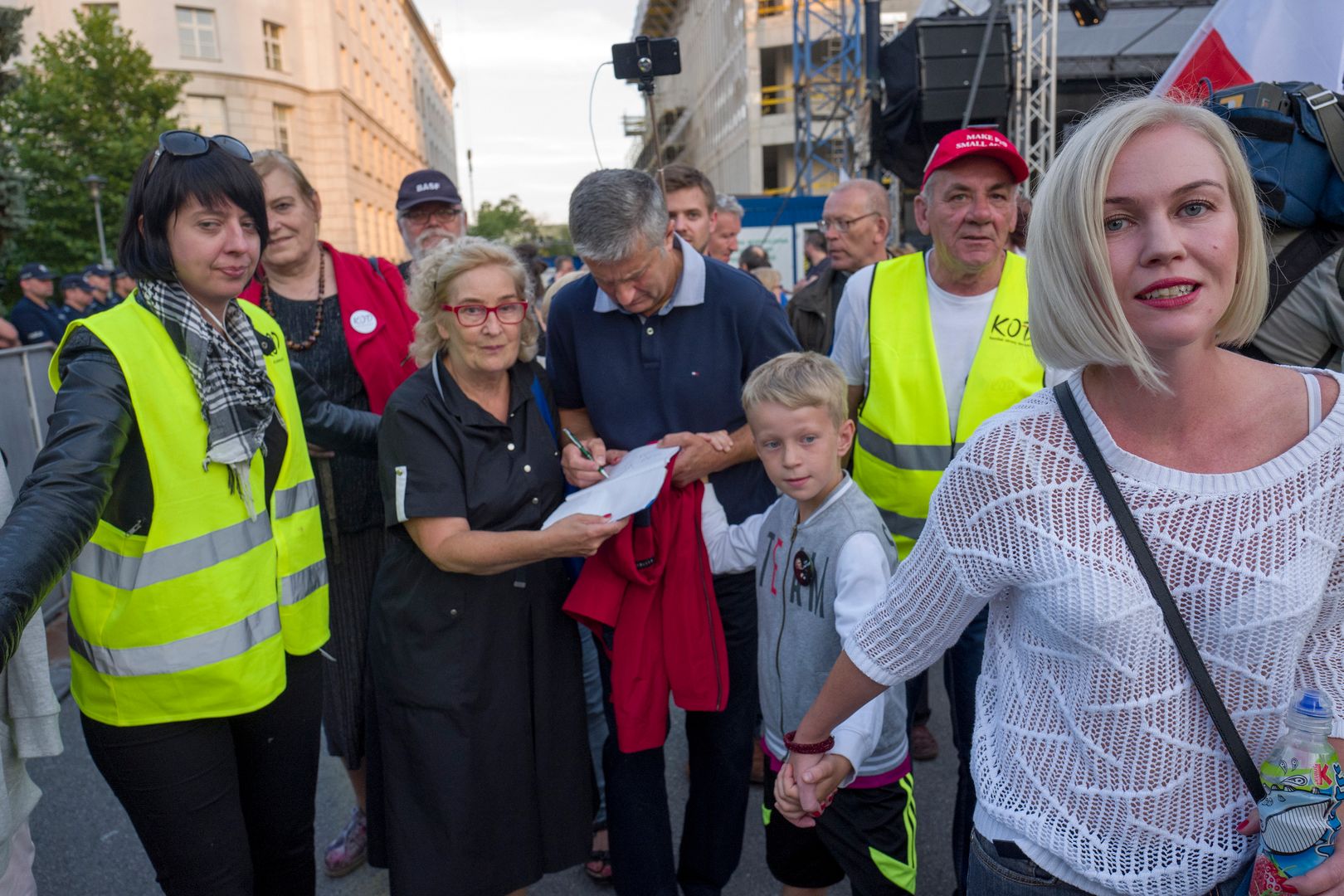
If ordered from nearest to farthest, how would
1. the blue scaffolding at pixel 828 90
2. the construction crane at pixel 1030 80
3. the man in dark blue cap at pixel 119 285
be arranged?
the construction crane at pixel 1030 80, the man in dark blue cap at pixel 119 285, the blue scaffolding at pixel 828 90

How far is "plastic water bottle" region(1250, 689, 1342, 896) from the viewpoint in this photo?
1122mm

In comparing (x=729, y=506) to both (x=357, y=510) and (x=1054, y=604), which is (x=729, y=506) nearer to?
(x=357, y=510)

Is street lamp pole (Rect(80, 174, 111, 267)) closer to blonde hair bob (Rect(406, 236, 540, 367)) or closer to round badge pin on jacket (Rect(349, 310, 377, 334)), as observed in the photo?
round badge pin on jacket (Rect(349, 310, 377, 334))

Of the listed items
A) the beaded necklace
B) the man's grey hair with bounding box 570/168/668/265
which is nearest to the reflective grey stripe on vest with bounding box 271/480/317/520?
the beaded necklace

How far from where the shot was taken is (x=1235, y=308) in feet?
4.05

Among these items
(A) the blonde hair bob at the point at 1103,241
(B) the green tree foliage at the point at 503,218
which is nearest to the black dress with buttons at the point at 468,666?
(A) the blonde hair bob at the point at 1103,241

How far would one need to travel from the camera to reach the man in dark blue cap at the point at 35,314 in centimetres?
1030

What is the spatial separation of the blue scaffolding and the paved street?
545 inches

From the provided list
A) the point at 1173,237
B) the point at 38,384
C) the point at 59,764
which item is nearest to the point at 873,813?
the point at 1173,237

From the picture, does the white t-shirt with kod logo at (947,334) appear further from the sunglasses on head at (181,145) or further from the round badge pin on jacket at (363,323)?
the sunglasses on head at (181,145)

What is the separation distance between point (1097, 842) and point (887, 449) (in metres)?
1.50

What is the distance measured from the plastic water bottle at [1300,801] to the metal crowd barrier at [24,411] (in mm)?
6075

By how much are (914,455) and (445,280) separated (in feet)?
4.50

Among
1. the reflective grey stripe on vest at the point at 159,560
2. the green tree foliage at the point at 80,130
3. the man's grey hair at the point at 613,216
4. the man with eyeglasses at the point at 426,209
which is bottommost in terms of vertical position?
the reflective grey stripe on vest at the point at 159,560
